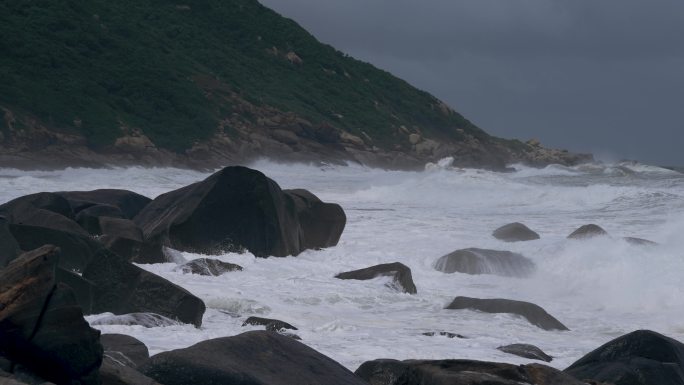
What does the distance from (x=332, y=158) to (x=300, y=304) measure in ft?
133

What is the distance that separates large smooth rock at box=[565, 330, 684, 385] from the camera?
8469mm

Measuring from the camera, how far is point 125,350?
796 centimetres

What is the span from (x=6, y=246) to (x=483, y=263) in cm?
820

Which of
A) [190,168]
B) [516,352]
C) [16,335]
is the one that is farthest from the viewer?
[190,168]

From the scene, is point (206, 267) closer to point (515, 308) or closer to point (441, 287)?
point (441, 287)

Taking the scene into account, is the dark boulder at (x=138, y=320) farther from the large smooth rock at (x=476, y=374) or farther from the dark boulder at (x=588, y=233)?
the dark boulder at (x=588, y=233)

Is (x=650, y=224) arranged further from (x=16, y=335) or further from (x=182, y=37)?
(x=182, y=37)

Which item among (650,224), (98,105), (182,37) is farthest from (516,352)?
(182,37)

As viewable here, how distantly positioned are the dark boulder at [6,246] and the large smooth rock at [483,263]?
764 cm

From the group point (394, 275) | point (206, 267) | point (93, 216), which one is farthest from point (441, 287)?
point (93, 216)

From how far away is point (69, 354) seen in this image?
6512 mm

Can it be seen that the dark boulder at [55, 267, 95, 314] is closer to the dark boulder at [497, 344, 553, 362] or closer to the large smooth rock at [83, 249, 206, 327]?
the large smooth rock at [83, 249, 206, 327]

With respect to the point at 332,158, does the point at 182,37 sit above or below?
above

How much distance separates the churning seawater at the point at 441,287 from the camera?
10.9 meters
